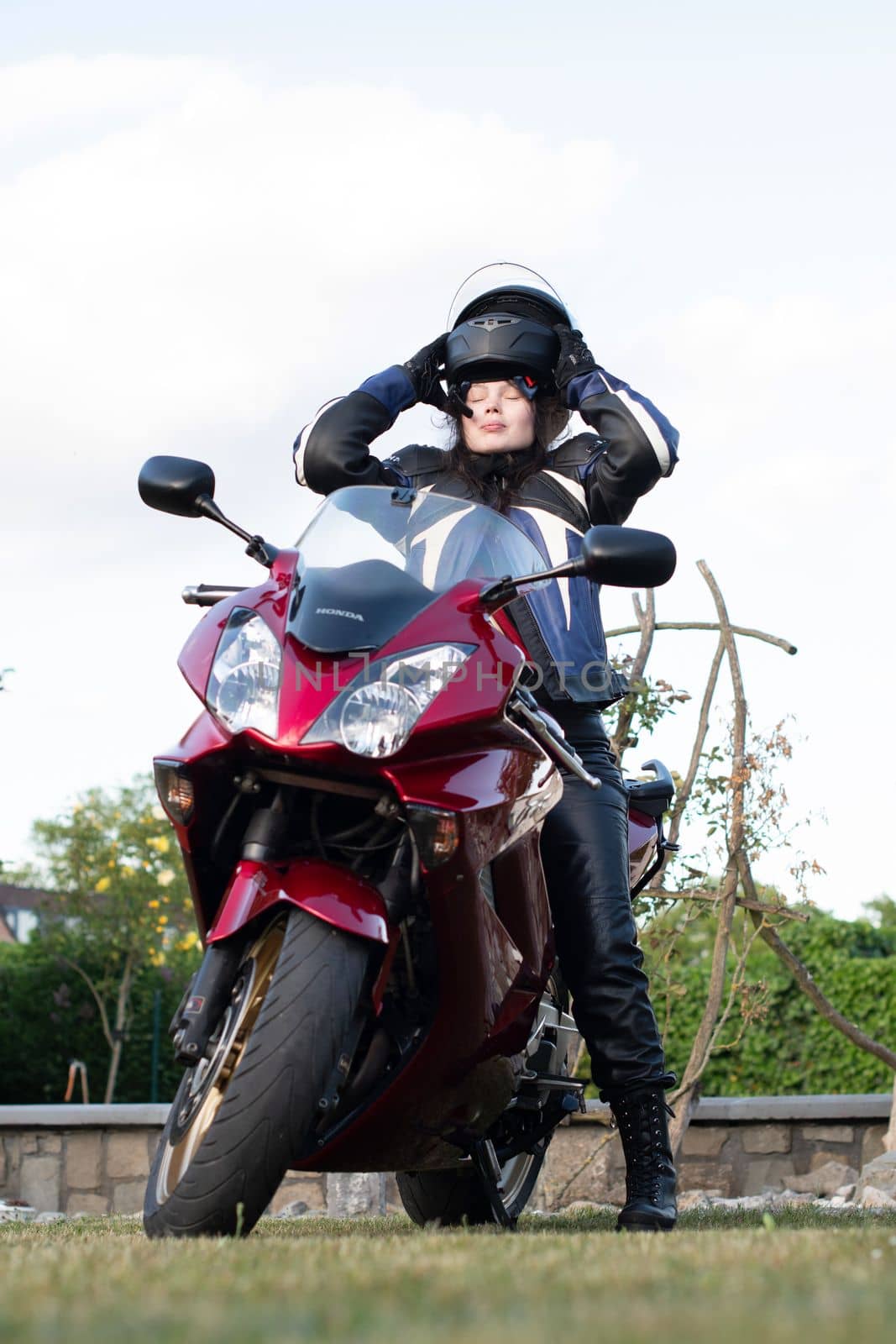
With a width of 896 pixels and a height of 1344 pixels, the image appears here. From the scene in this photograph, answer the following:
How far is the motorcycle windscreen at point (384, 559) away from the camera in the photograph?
9.04 ft

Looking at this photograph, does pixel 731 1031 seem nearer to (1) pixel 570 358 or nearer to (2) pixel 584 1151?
(2) pixel 584 1151

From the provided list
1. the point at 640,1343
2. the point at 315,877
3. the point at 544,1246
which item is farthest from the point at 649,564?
the point at 640,1343

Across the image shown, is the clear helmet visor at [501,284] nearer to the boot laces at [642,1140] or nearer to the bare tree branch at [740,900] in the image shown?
the boot laces at [642,1140]

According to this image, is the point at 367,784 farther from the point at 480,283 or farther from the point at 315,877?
the point at 480,283

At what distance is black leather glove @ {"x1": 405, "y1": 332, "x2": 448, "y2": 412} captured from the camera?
412 centimetres

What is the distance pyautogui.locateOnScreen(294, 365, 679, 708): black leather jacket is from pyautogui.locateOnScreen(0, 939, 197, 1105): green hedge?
9.34m

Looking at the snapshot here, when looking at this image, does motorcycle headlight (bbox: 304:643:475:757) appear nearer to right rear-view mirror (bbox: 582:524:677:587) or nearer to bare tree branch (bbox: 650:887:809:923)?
right rear-view mirror (bbox: 582:524:677:587)

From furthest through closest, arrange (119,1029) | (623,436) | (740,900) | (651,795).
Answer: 1. (119,1029)
2. (740,900)
3. (651,795)
4. (623,436)

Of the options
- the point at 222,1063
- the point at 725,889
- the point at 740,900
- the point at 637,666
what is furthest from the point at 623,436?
the point at 740,900

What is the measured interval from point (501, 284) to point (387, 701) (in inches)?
77.6

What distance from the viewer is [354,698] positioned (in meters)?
2.63

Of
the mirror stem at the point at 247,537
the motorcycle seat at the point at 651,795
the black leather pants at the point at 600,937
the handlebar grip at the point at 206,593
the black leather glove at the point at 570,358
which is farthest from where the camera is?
the motorcycle seat at the point at 651,795

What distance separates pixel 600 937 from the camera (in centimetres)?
356

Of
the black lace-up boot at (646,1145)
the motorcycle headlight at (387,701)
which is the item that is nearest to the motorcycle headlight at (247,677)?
the motorcycle headlight at (387,701)
